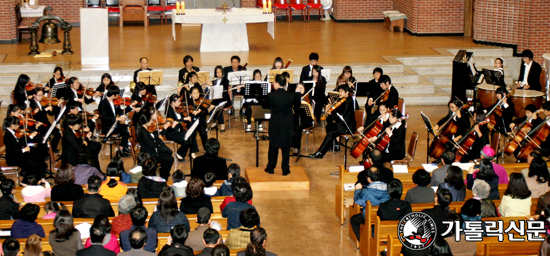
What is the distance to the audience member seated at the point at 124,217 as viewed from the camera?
22.0 ft

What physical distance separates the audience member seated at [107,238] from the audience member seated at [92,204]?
0.81m

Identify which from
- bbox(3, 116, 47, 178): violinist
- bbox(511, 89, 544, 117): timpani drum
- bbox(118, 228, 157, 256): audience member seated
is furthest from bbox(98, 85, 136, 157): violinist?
bbox(511, 89, 544, 117): timpani drum

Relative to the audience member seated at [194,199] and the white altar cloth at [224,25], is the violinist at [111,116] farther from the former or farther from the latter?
the white altar cloth at [224,25]

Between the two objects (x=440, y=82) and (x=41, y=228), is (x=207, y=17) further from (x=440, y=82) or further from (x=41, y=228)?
(x=41, y=228)

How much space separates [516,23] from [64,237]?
44.4ft

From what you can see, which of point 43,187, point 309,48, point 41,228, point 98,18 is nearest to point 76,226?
point 41,228

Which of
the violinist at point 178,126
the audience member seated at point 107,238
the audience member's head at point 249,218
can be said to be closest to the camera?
the audience member seated at point 107,238

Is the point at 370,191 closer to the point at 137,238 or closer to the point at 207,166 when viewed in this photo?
the point at 207,166

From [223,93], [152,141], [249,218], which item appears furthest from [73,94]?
[249,218]

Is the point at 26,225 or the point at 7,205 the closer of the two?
the point at 26,225

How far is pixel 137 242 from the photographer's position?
590 centimetres

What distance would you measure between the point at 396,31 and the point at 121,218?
14.8 metres

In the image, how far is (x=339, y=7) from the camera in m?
22.0

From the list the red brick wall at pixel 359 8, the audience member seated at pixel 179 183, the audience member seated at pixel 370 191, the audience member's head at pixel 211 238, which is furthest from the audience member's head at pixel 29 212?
the red brick wall at pixel 359 8
